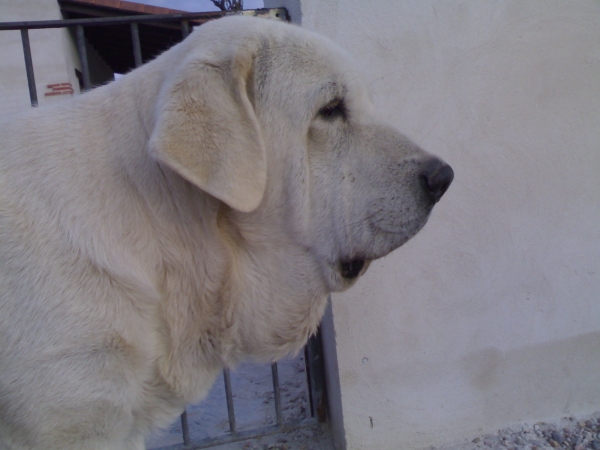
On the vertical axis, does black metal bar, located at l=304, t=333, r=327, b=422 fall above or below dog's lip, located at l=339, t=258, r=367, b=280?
below

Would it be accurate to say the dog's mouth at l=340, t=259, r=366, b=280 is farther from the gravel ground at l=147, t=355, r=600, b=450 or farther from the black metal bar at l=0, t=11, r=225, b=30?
the black metal bar at l=0, t=11, r=225, b=30

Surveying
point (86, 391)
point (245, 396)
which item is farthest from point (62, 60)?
point (86, 391)

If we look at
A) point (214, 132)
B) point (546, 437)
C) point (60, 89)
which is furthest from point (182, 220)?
point (60, 89)

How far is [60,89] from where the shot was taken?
31.6 feet

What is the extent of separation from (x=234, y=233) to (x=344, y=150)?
0.55 meters

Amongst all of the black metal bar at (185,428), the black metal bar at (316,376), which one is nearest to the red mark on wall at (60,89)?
the black metal bar at (185,428)

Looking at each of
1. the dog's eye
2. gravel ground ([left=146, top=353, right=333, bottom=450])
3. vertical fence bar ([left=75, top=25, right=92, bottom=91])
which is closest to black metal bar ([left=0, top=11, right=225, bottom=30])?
vertical fence bar ([left=75, top=25, right=92, bottom=91])

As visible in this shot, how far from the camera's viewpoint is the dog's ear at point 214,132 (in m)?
1.61

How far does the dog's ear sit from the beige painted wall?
9160 millimetres

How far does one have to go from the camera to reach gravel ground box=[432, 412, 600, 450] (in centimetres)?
336

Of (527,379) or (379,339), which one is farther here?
(527,379)

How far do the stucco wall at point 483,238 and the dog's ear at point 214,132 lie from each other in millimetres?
1518

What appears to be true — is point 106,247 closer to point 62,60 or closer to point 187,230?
point 187,230

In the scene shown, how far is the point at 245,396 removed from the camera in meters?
4.37
